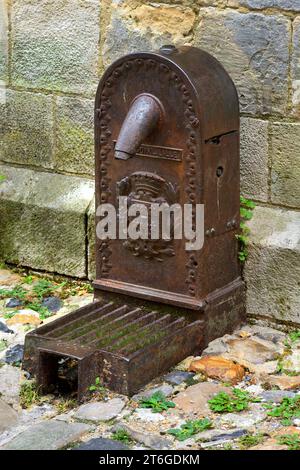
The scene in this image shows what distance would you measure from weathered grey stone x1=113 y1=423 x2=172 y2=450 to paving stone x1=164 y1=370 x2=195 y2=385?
0.49 meters

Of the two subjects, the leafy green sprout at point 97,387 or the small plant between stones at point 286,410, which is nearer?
the small plant between stones at point 286,410

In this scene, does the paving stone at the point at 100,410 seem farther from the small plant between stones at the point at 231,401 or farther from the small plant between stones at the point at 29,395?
the small plant between stones at the point at 231,401

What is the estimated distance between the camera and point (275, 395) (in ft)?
14.4

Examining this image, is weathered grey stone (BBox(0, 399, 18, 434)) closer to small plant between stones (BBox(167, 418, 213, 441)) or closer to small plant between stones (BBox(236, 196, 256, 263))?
small plant between stones (BBox(167, 418, 213, 441))

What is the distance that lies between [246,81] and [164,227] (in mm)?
842

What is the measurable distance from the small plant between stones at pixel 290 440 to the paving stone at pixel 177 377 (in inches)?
27.7

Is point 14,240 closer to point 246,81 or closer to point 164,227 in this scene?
point 164,227

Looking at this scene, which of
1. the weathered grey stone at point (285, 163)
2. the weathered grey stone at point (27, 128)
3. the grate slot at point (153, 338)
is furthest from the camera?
the weathered grey stone at point (27, 128)

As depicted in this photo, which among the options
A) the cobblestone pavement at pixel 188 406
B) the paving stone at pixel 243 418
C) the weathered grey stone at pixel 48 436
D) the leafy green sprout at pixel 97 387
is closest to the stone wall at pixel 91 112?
the cobblestone pavement at pixel 188 406

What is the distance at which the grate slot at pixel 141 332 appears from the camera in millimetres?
4469

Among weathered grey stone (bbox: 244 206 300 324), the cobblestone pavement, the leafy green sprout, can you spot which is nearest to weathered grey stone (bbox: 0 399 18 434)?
the cobblestone pavement

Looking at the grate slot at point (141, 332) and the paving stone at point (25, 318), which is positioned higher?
the paving stone at point (25, 318)

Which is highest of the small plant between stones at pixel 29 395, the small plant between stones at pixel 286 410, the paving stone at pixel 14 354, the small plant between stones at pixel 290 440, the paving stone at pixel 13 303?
the paving stone at pixel 13 303
